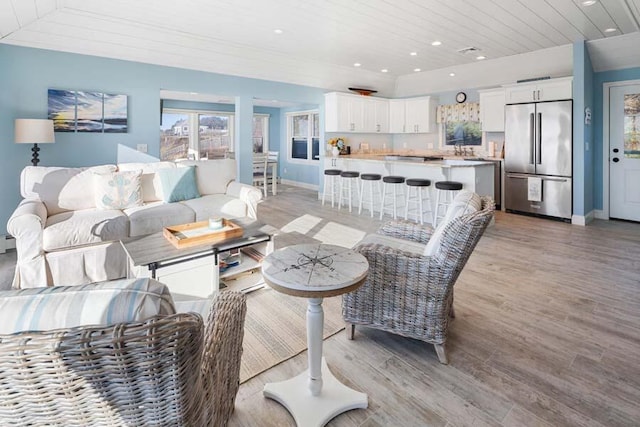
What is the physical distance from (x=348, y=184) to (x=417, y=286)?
16.4ft

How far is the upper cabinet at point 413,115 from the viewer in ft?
26.1

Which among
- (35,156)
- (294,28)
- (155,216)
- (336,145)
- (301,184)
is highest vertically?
(294,28)

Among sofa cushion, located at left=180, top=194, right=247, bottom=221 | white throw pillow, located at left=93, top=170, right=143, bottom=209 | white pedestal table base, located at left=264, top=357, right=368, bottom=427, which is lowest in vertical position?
white pedestal table base, located at left=264, top=357, right=368, bottom=427

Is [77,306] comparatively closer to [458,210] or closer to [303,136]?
[458,210]

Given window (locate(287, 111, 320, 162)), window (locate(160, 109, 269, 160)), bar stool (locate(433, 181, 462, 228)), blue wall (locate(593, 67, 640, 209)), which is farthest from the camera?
window (locate(160, 109, 269, 160))

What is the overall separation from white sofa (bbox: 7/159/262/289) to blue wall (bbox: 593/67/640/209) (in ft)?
18.3

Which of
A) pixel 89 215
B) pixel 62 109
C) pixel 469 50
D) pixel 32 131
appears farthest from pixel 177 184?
pixel 469 50

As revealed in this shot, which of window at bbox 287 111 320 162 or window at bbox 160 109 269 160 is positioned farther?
window at bbox 160 109 269 160

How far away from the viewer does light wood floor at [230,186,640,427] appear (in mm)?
1772

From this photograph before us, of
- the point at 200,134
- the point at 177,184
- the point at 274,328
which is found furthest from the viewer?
the point at 200,134

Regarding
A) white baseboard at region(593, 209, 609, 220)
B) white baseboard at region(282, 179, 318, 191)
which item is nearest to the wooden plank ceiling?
white baseboard at region(593, 209, 609, 220)

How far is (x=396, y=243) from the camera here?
268 cm

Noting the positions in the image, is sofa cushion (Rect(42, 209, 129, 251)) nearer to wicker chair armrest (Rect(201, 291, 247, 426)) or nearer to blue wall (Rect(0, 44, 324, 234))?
blue wall (Rect(0, 44, 324, 234))

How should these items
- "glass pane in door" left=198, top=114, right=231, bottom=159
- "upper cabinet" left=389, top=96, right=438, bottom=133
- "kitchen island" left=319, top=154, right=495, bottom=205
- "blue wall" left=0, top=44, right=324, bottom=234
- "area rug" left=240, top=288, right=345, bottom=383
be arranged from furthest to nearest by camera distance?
"glass pane in door" left=198, top=114, right=231, bottom=159 → "upper cabinet" left=389, top=96, right=438, bottom=133 → "kitchen island" left=319, top=154, right=495, bottom=205 → "blue wall" left=0, top=44, right=324, bottom=234 → "area rug" left=240, top=288, right=345, bottom=383
